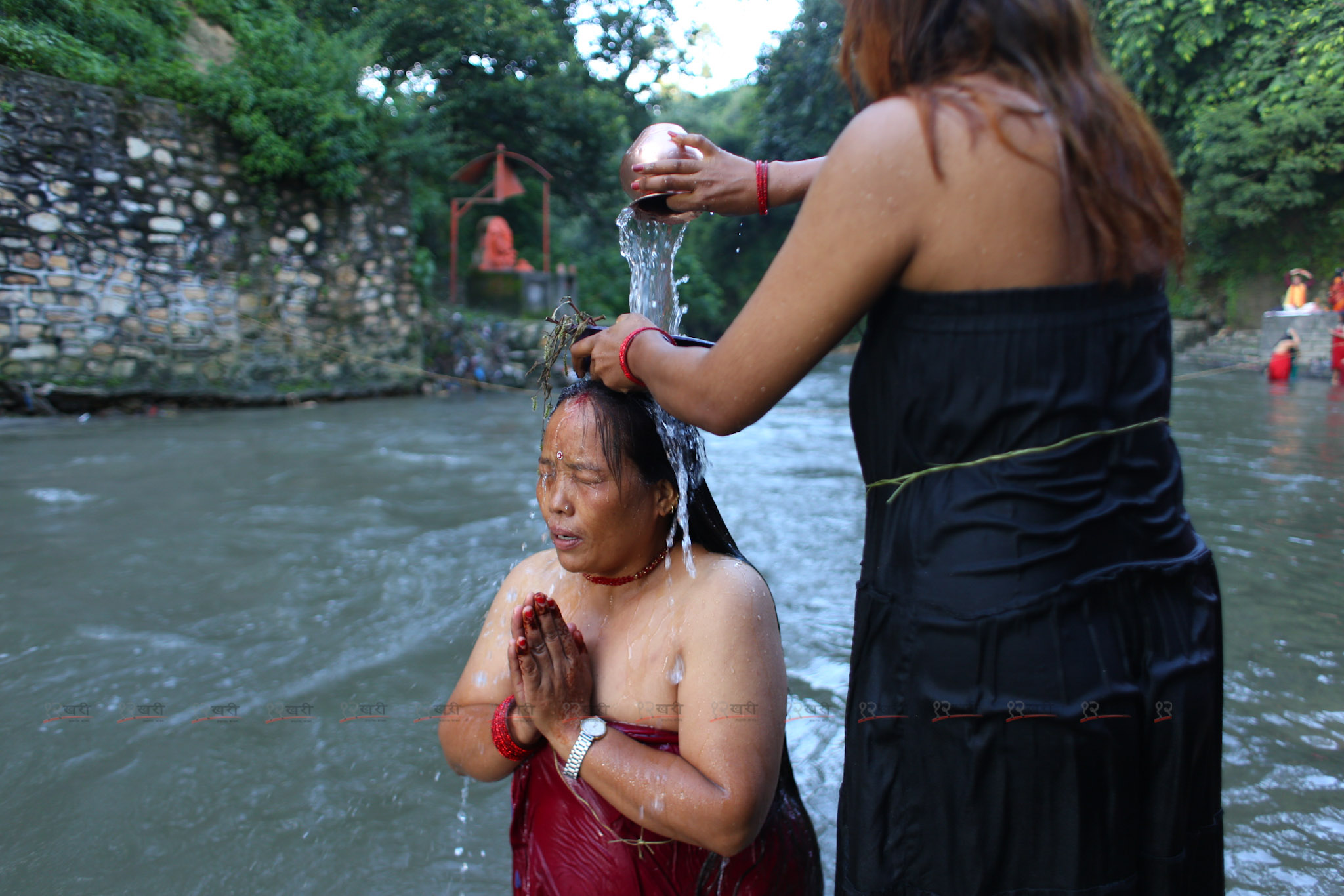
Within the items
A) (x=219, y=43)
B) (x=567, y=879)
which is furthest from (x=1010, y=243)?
(x=219, y=43)

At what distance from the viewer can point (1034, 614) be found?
48.9 inches

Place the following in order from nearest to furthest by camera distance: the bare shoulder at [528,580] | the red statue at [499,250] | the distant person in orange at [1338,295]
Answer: the bare shoulder at [528,580] < the distant person in orange at [1338,295] < the red statue at [499,250]

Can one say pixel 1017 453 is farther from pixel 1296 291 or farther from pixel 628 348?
pixel 1296 291

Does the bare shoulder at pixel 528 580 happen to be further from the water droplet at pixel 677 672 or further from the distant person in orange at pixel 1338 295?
the distant person in orange at pixel 1338 295

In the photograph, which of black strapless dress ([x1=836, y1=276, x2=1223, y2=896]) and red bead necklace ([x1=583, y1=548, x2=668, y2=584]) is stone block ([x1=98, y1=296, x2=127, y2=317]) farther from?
black strapless dress ([x1=836, y1=276, x2=1223, y2=896])

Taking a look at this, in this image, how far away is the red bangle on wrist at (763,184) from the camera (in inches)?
70.0

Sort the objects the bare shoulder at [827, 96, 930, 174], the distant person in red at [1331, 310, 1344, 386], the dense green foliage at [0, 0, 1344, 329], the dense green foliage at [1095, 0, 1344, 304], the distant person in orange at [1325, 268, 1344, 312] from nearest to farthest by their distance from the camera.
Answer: the bare shoulder at [827, 96, 930, 174]
the dense green foliage at [0, 0, 1344, 329]
the distant person in red at [1331, 310, 1344, 386]
the distant person in orange at [1325, 268, 1344, 312]
the dense green foliage at [1095, 0, 1344, 304]

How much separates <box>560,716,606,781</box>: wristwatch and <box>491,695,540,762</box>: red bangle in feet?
0.46

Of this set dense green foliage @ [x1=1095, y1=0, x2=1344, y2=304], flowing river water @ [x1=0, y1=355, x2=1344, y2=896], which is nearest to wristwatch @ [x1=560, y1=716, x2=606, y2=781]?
flowing river water @ [x1=0, y1=355, x2=1344, y2=896]

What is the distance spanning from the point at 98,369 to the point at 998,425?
11166mm

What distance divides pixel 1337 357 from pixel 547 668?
1684cm

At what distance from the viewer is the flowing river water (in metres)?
2.67

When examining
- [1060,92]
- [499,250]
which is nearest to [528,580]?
[1060,92]

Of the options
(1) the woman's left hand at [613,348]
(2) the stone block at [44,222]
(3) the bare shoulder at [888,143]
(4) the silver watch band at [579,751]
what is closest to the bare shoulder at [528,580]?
(4) the silver watch band at [579,751]
